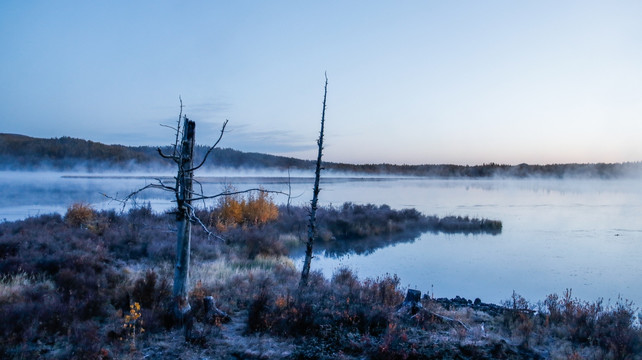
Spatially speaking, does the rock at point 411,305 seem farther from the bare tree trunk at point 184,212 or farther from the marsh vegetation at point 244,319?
the bare tree trunk at point 184,212

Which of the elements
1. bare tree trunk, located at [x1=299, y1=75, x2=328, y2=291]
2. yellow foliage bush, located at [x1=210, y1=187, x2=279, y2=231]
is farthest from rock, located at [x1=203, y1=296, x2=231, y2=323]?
yellow foliage bush, located at [x1=210, y1=187, x2=279, y2=231]

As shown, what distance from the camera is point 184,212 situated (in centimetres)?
707

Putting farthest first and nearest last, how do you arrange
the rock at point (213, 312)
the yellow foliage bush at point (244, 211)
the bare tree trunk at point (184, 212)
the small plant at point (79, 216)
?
the yellow foliage bush at point (244, 211)
the small plant at point (79, 216)
the rock at point (213, 312)
the bare tree trunk at point (184, 212)

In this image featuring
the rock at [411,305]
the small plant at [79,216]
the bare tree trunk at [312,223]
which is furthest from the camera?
the small plant at [79,216]

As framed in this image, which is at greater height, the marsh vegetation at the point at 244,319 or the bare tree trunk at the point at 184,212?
the bare tree trunk at the point at 184,212

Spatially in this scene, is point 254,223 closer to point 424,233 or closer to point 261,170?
point 424,233

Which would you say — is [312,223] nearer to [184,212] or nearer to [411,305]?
[411,305]

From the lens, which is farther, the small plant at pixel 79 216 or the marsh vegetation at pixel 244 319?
the small plant at pixel 79 216

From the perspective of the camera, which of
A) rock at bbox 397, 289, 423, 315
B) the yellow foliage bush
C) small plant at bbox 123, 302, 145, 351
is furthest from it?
the yellow foliage bush

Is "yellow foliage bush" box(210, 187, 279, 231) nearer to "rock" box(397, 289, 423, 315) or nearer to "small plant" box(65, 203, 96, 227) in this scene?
"small plant" box(65, 203, 96, 227)

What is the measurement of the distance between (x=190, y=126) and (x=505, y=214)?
1282 inches

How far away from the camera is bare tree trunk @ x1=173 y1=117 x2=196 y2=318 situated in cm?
696

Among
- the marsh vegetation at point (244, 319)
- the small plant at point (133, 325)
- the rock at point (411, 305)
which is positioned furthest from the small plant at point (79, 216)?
the rock at point (411, 305)

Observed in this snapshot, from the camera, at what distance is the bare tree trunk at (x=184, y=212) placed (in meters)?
6.96
